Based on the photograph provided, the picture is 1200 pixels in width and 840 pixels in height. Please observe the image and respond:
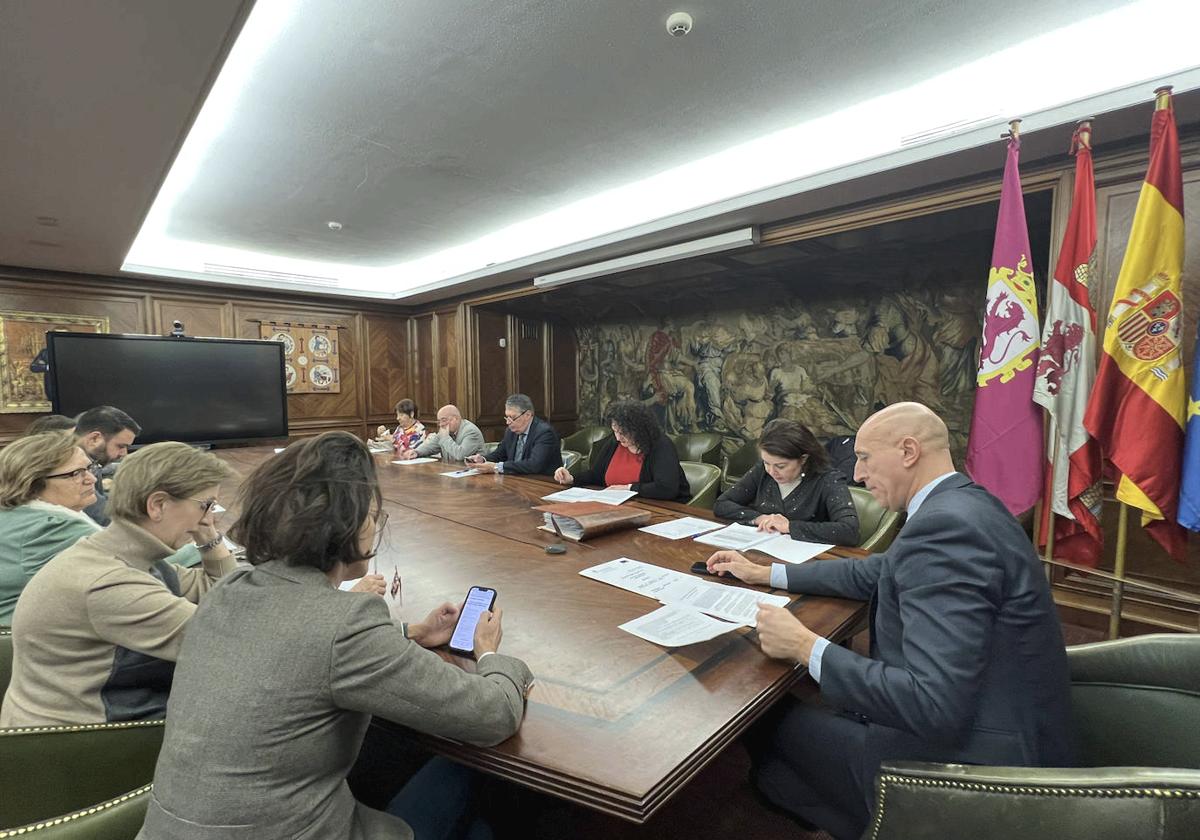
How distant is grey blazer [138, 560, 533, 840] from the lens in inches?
32.3

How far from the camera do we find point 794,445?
2.49m

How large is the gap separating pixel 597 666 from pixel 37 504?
5.75ft

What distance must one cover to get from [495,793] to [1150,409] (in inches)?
113

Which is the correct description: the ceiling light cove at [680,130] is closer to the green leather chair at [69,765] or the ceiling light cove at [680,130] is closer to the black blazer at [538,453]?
the black blazer at [538,453]

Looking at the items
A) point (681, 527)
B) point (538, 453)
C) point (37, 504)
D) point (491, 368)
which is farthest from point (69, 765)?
point (491, 368)

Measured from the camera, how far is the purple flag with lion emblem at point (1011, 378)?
8.68 ft

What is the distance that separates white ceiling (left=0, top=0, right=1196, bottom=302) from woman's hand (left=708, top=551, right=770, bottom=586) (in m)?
2.12

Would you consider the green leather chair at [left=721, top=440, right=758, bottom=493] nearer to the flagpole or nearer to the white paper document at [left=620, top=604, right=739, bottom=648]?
the flagpole

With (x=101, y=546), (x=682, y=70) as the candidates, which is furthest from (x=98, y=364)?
(x=682, y=70)

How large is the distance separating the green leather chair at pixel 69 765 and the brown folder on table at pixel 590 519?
4.41 ft

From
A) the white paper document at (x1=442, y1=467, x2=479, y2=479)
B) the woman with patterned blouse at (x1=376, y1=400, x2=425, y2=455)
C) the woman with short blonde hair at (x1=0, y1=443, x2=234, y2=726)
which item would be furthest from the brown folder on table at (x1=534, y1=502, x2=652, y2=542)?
the woman with patterned blouse at (x1=376, y1=400, x2=425, y2=455)

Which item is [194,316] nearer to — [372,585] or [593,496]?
[593,496]

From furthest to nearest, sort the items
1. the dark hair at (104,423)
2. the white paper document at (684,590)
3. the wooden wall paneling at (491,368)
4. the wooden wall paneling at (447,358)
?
the wooden wall paneling at (447,358) → the wooden wall paneling at (491,368) → the dark hair at (104,423) → the white paper document at (684,590)

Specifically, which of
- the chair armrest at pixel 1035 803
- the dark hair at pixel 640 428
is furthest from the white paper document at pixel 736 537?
the dark hair at pixel 640 428
